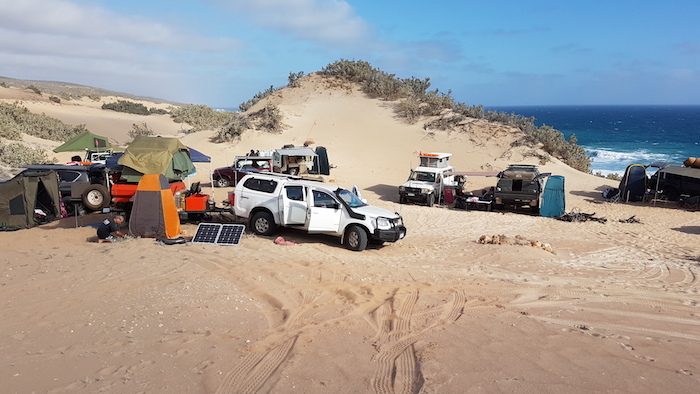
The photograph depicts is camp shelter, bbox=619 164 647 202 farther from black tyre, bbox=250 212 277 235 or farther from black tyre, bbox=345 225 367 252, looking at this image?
black tyre, bbox=250 212 277 235

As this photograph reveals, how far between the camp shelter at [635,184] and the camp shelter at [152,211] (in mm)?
18948

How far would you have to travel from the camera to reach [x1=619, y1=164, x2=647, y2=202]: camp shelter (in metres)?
20.1

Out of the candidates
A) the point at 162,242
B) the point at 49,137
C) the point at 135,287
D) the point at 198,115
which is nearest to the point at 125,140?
the point at 49,137

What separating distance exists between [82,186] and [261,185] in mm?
6308

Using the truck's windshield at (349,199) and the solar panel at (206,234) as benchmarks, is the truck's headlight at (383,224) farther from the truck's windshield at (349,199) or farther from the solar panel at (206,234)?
the solar panel at (206,234)

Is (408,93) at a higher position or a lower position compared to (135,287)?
higher

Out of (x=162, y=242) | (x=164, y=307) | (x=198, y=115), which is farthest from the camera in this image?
(x=198, y=115)

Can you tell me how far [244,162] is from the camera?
21.7 metres

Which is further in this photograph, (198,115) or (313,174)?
(198,115)

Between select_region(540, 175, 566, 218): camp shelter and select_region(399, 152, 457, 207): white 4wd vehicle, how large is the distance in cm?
415

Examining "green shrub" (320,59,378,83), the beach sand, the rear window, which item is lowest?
the beach sand

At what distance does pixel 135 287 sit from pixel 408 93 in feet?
109

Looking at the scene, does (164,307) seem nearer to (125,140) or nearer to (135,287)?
(135,287)

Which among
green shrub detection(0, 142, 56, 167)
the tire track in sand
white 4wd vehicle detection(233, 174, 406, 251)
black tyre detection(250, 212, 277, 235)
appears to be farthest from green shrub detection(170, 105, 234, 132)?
the tire track in sand
